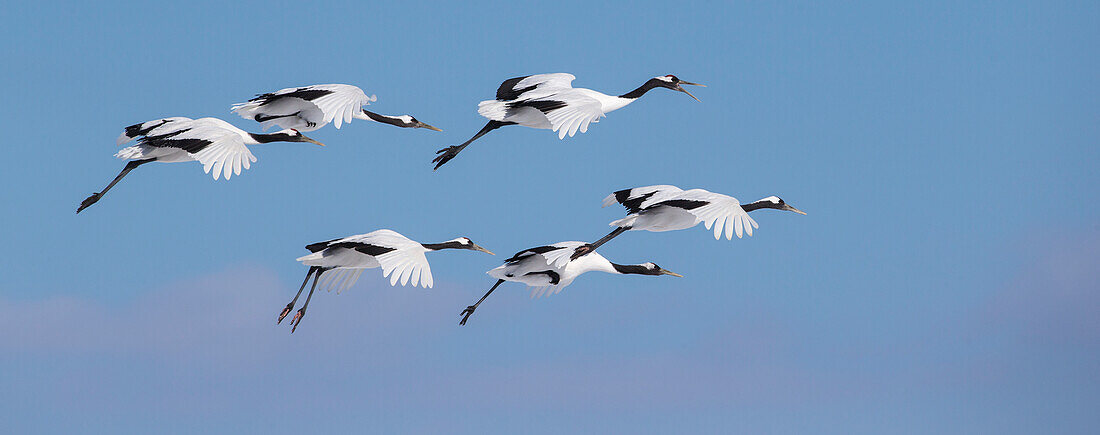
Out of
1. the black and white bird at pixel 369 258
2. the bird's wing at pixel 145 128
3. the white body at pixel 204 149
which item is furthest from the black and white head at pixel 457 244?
the bird's wing at pixel 145 128

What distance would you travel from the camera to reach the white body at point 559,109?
24.5 m

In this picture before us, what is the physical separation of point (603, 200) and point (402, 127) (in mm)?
4800

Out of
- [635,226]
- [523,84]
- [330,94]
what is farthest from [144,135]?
[635,226]

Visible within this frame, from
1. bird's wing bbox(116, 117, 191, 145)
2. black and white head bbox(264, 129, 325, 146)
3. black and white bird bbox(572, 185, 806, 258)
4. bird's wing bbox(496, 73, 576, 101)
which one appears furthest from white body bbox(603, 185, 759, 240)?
bird's wing bbox(116, 117, 191, 145)

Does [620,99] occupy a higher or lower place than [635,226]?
higher

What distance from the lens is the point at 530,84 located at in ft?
90.5

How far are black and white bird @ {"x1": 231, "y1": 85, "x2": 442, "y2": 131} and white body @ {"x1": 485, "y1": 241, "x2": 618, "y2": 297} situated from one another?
3.79 metres

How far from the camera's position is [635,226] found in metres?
25.2

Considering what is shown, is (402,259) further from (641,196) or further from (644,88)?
(644,88)

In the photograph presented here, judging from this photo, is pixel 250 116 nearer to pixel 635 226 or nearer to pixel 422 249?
pixel 422 249

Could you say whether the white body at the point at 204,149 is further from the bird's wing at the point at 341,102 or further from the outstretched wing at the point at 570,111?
the outstretched wing at the point at 570,111

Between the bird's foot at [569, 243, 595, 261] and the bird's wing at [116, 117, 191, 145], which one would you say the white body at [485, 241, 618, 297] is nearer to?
the bird's foot at [569, 243, 595, 261]

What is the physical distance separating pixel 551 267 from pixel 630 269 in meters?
2.22

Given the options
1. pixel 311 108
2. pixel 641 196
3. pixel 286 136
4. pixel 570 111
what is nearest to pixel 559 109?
pixel 570 111
